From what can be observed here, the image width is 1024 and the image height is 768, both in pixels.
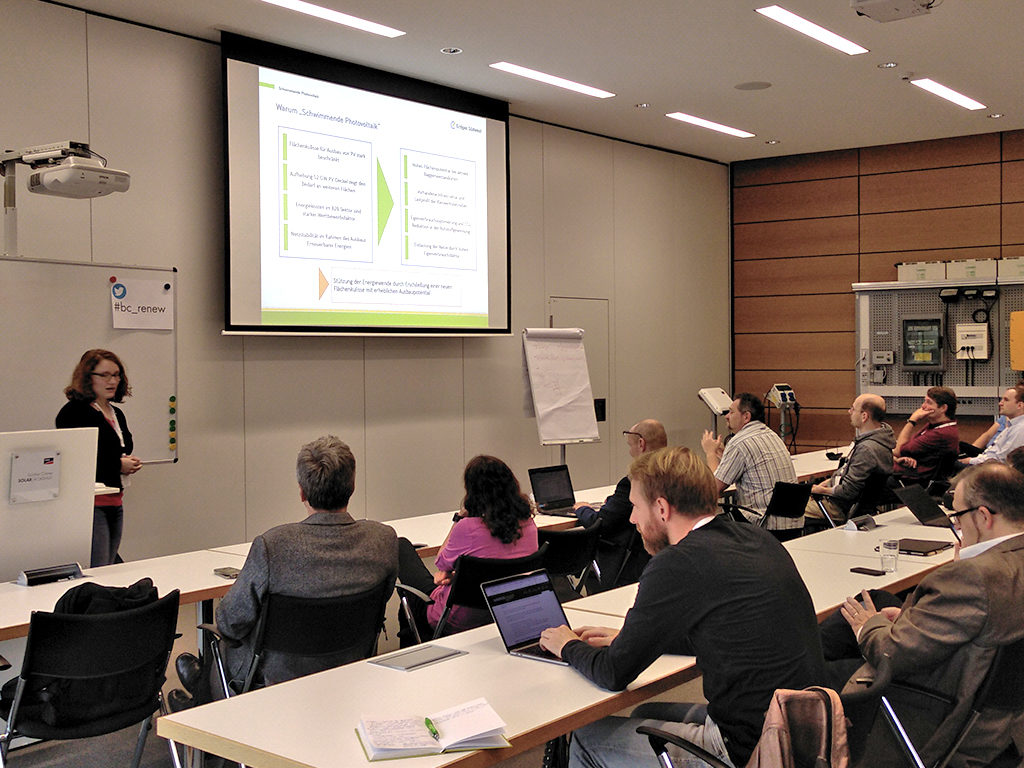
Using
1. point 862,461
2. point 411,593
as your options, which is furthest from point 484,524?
point 862,461

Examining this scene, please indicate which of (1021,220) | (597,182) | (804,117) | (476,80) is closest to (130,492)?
(476,80)

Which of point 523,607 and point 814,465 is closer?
point 523,607

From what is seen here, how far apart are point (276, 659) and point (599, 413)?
6459mm

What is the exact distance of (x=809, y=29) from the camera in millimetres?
6387

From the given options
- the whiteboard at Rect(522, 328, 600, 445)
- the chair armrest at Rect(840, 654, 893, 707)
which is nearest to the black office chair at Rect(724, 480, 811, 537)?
the whiteboard at Rect(522, 328, 600, 445)

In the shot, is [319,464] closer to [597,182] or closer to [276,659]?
[276,659]

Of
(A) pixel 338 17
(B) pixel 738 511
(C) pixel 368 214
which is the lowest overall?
(B) pixel 738 511

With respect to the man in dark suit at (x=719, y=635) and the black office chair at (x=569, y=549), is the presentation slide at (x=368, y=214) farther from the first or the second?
the man in dark suit at (x=719, y=635)

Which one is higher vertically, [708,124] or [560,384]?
[708,124]

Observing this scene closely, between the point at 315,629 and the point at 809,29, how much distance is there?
5128mm

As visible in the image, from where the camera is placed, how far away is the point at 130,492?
597 centimetres

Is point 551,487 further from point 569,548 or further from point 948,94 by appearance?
point 948,94

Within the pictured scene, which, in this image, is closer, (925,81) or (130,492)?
(130,492)

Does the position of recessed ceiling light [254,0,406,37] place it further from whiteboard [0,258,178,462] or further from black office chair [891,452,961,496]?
black office chair [891,452,961,496]
